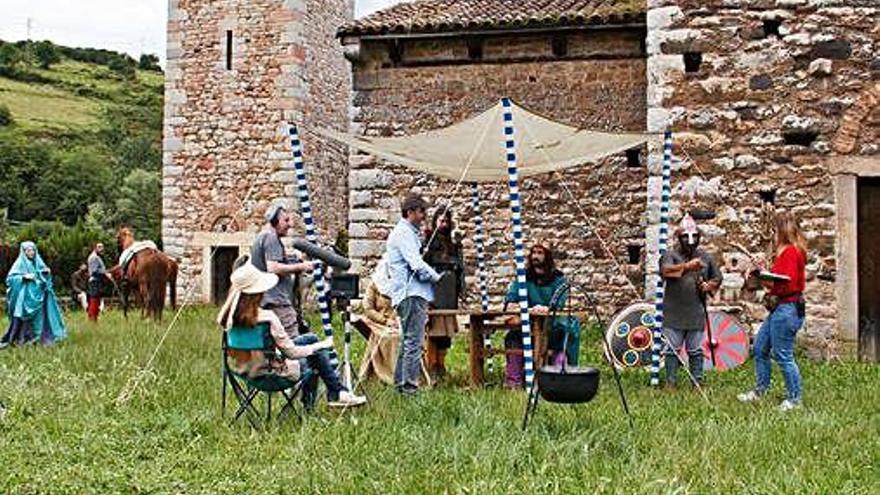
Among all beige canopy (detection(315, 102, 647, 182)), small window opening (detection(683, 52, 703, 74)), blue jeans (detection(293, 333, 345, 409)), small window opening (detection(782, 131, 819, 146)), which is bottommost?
blue jeans (detection(293, 333, 345, 409))

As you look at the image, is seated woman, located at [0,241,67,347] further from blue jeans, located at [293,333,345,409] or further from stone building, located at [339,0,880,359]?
stone building, located at [339,0,880,359]

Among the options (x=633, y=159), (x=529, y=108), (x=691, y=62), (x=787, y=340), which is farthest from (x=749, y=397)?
(x=529, y=108)

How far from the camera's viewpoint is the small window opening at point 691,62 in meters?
9.98

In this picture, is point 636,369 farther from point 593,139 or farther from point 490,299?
point 490,299

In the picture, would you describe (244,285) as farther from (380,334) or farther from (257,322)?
(380,334)

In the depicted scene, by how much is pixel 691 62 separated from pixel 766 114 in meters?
0.93

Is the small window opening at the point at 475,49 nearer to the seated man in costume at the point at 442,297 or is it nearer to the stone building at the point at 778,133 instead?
the stone building at the point at 778,133

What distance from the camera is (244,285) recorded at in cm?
591

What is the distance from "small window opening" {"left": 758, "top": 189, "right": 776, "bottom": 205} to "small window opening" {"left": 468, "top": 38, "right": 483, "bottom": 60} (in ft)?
14.4

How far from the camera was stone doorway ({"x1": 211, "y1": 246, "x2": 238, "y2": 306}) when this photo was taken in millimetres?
19058

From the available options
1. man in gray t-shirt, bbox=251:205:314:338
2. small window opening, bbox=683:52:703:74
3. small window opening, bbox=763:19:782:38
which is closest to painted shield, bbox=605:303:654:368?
small window opening, bbox=683:52:703:74

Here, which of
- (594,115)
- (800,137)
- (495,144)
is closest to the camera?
(495,144)

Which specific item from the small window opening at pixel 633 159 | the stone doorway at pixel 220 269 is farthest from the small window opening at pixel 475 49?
the stone doorway at pixel 220 269

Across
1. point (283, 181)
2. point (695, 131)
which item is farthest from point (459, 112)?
point (283, 181)
